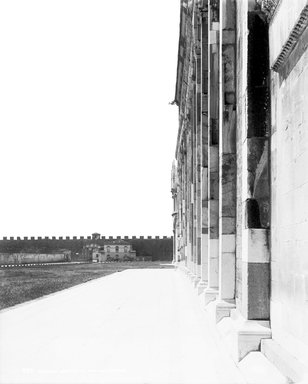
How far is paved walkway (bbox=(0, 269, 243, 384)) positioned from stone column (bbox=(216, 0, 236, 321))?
73cm

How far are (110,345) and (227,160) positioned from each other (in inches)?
118

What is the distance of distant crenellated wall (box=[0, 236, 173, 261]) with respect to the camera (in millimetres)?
70250

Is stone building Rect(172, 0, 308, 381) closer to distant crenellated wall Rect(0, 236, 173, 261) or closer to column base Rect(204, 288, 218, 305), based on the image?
column base Rect(204, 288, 218, 305)

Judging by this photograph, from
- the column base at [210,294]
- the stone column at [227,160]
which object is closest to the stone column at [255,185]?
the stone column at [227,160]

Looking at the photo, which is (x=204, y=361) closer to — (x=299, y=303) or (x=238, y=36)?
(x=299, y=303)

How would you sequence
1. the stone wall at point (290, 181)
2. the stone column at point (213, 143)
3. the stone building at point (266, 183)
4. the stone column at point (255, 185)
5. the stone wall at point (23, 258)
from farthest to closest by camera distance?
1. the stone wall at point (23, 258)
2. the stone column at point (213, 143)
3. the stone column at point (255, 185)
4. the stone building at point (266, 183)
5. the stone wall at point (290, 181)

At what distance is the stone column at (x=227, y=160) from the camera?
8.24 metres

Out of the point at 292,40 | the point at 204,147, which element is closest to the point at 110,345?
the point at 292,40

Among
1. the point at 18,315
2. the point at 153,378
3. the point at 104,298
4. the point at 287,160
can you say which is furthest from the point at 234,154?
the point at 104,298

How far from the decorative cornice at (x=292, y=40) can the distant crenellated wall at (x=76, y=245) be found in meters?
63.1

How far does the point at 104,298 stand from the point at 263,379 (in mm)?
9778

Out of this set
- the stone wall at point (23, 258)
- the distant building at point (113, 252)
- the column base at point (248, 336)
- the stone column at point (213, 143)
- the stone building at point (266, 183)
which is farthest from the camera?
the distant building at point (113, 252)

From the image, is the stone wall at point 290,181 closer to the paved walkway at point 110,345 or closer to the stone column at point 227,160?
the paved walkway at point 110,345

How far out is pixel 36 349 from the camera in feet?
23.4
